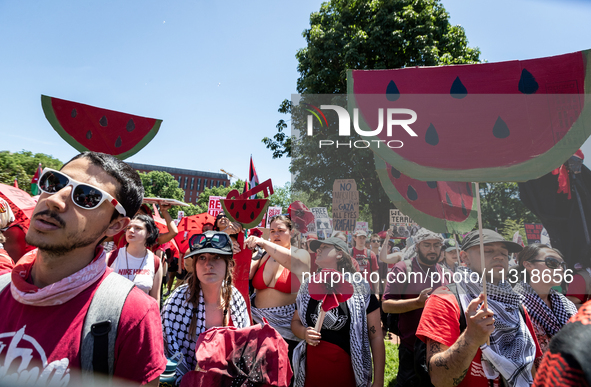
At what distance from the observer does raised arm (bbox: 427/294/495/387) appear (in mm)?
1547

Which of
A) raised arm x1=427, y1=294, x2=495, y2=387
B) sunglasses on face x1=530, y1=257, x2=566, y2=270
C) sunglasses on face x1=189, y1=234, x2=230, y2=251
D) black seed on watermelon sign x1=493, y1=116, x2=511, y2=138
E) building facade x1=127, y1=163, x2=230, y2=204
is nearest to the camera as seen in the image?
raised arm x1=427, y1=294, x2=495, y2=387

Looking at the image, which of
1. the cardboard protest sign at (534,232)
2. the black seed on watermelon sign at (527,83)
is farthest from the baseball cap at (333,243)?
the cardboard protest sign at (534,232)

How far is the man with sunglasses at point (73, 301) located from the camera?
3.44 ft

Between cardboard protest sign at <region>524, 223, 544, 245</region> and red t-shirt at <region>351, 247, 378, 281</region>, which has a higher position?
cardboard protest sign at <region>524, 223, 544, 245</region>

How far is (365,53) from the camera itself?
1164 cm

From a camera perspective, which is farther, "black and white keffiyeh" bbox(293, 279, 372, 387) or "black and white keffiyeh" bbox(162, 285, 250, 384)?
"black and white keffiyeh" bbox(293, 279, 372, 387)

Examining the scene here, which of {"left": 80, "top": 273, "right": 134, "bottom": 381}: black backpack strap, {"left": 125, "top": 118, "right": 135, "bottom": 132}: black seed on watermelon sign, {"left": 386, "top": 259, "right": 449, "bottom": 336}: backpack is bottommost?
{"left": 386, "top": 259, "right": 449, "bottom": 336}: backpack

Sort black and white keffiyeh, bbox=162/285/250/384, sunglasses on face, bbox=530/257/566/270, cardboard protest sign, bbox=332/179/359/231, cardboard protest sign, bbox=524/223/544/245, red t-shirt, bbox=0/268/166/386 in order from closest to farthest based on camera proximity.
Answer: red t-shirt, bbox=0/268/166/386, black and white keffiyeh, bbox=162/285/250/384, sunglasses on face, bbox=530/257/566/270, cardboard protest sign, bbox=524/223/544/245, cardboard protest sign, bbox=332/179/359/231

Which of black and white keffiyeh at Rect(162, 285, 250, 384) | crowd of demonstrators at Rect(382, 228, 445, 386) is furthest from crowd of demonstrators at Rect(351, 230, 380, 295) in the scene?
black and white keffiyeh at Rect(162, 285, 250, 384)

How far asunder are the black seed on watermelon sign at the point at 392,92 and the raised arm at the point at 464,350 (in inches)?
59.9

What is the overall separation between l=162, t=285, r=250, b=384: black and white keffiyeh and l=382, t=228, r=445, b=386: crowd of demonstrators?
142cm

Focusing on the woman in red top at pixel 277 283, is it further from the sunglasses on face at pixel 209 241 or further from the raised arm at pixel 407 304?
the raised arm at pixel 407 304

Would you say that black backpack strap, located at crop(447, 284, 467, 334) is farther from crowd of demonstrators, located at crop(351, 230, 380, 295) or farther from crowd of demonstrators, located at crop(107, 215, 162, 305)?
crowd of demonstrators, located at crop(351, 230, 380, 295)

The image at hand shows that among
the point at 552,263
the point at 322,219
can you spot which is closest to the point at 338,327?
the point at 552,263
